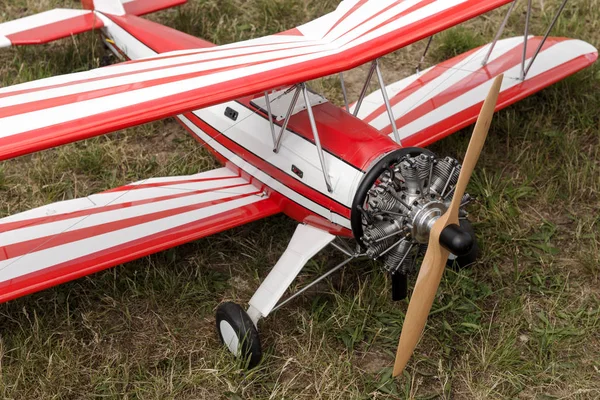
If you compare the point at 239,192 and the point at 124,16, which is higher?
the point at 124,16

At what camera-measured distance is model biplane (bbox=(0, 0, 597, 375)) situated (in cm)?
407

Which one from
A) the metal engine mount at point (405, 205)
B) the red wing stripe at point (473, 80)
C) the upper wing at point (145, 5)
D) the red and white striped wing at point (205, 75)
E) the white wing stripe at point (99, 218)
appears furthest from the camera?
the upper wing at point (145, 5)

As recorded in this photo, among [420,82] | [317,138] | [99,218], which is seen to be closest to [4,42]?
[99,218]

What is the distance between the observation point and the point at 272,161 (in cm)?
512

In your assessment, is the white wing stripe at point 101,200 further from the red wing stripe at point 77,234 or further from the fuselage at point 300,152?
the fuselage at point 300,152

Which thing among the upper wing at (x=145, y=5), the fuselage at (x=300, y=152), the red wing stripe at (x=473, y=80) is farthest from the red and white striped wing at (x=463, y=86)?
the upper wing at (x=145, y=5)

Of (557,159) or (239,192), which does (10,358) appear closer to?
(239,192)

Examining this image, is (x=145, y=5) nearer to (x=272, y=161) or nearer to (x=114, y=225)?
(x=272, y=161)

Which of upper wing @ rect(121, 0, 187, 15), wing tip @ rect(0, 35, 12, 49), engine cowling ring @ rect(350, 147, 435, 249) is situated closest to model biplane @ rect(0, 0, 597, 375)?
engine cowling ring @ rect(350, 147, 435, 249)

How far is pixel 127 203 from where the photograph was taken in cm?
516

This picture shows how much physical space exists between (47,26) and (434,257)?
4489 mm

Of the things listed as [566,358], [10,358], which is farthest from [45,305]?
[566,358]

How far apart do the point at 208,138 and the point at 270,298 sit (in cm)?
166

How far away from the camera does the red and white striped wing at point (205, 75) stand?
377cm
